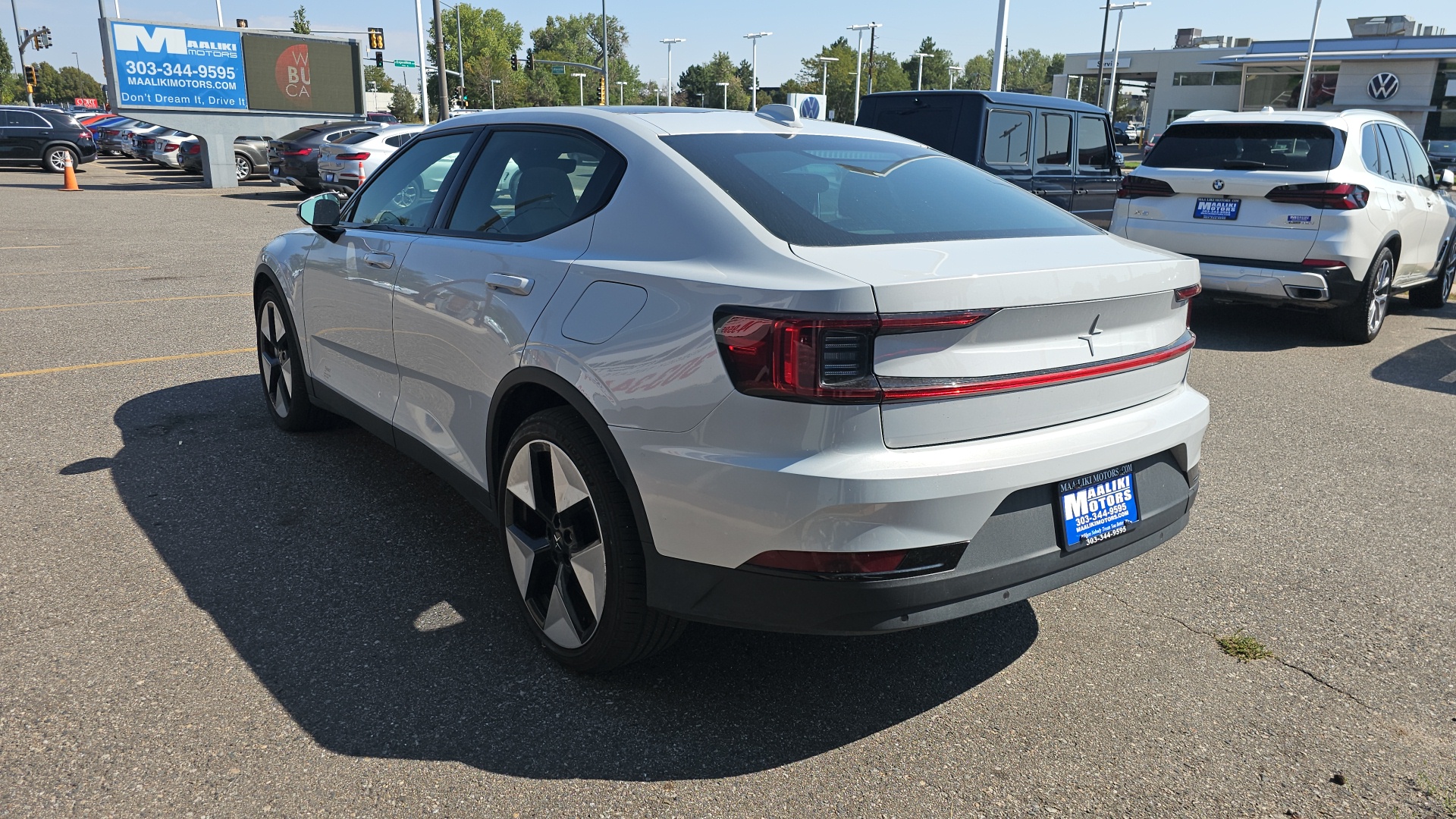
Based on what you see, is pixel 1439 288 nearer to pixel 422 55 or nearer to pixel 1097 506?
pixel 1097 506

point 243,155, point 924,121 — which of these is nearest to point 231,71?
point 243,155

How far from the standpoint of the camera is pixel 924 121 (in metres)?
10.5

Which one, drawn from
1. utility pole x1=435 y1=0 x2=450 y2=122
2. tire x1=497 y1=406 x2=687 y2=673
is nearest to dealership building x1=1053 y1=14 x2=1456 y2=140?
utility pole x1=435 y1=0 x2=450 y2=122

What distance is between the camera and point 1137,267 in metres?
2.74

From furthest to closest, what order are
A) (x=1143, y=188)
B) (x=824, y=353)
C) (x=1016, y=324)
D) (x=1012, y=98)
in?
(x=1012, y=98), (x=1143, y=188), (x=1016, y=324), (x=824, y=353)

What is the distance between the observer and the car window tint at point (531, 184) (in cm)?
308

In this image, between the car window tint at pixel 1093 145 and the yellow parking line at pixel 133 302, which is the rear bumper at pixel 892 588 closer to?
the yellow parking line at pixel 133 302

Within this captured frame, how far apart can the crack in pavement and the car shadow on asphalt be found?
0.37 m

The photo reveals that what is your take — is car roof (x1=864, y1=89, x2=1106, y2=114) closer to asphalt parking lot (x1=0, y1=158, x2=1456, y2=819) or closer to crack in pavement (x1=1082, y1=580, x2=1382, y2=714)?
asphalt parking lot (x1=0, y1=158, x2=1456, y2=819)

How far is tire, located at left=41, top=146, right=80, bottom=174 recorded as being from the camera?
1094 inches

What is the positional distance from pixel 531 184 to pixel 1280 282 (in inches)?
252

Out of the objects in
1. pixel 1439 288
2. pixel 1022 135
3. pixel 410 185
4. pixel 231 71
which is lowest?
pixel 1439 288

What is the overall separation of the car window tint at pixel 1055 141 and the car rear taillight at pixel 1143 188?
8.17 ft

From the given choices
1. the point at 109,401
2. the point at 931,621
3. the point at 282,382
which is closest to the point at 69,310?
the point at 109,401
